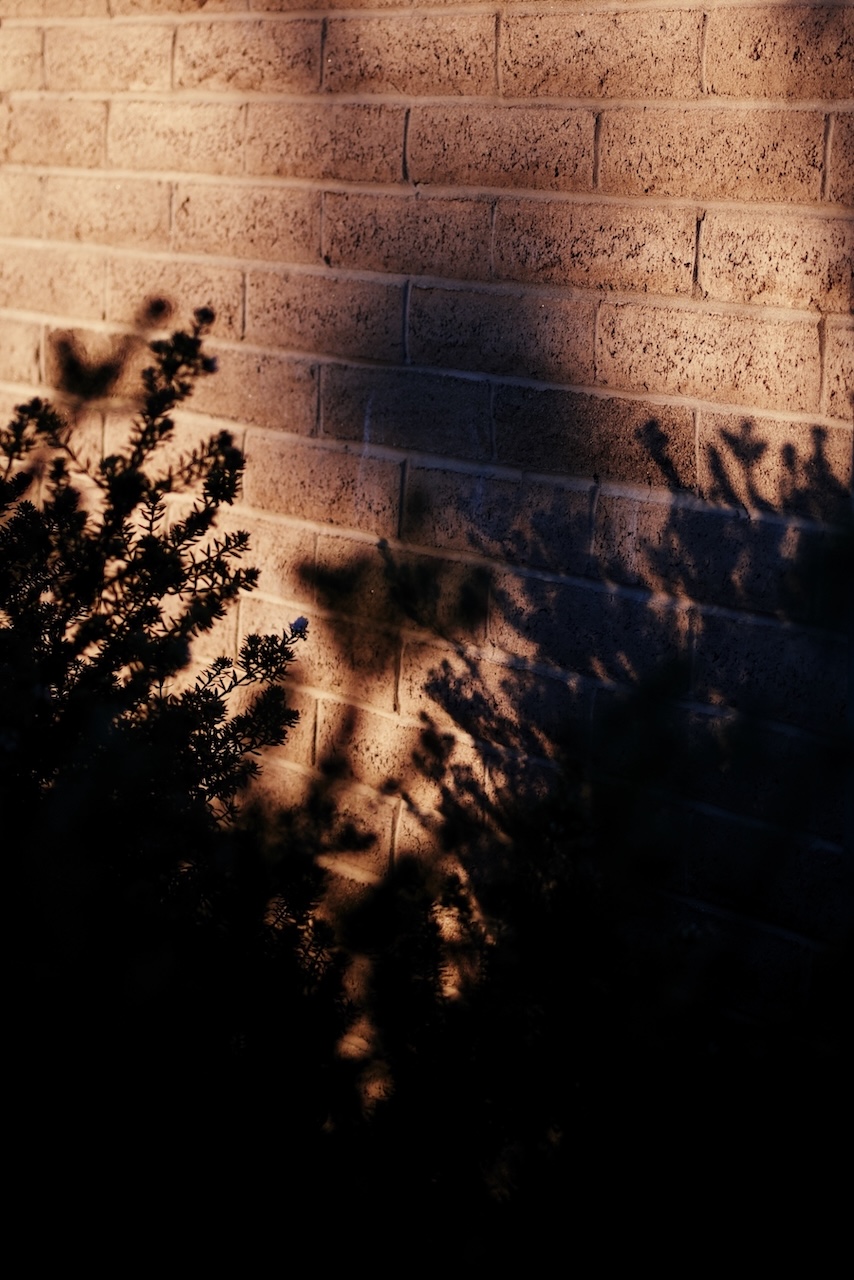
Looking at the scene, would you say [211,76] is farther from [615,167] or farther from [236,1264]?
[236,1264]

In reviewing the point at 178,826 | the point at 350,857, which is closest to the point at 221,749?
the point at 178,826

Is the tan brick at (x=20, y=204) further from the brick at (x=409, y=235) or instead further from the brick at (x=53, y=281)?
the brick at (x=409, y=235)

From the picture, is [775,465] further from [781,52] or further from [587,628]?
[781,52]

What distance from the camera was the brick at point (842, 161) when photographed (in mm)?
1788

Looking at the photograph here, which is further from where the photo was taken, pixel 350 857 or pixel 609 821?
pixel 350 857

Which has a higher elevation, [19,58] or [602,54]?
[19,58]

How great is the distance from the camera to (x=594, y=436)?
2113 millimetres

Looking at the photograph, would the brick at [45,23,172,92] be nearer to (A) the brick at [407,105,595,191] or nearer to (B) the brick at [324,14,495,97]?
(B) the brick at [324,14,495,97]

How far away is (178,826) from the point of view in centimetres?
221

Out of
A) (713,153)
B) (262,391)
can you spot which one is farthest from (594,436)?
(262,391)

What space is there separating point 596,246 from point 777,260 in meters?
0.33

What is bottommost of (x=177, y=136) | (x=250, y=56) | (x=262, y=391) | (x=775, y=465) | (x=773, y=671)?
(x=773, y=671)

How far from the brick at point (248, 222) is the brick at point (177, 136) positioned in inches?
2.1

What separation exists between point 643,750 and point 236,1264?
1209mm
